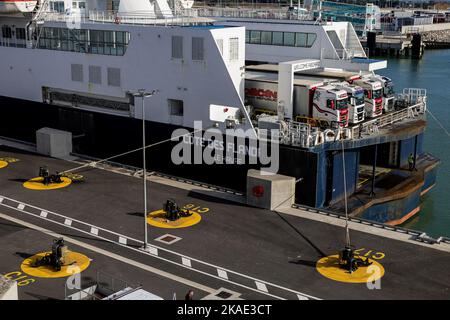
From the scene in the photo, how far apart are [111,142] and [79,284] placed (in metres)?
19.7

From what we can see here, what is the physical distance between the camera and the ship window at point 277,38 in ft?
140

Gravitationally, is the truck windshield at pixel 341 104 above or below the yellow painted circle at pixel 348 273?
above

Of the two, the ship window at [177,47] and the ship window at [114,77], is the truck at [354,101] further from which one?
the ship window at [114,77]

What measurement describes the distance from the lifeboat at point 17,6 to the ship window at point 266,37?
54.0 feet

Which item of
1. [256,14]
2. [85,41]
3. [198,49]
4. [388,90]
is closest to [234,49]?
[198,49]

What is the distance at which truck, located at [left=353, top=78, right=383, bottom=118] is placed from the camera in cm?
3584

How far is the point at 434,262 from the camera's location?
23.1 metres

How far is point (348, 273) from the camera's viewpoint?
72.8 feet

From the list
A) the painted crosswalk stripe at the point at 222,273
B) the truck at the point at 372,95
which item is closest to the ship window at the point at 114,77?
the truck at the point at 372,95

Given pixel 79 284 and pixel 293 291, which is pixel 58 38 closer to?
pixel 79 284

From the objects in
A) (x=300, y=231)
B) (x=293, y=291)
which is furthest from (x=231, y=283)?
(x=300, y=231)

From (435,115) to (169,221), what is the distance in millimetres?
44532

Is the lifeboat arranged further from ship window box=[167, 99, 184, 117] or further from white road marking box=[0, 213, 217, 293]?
white road marking box=[0, 213, 217, 293]

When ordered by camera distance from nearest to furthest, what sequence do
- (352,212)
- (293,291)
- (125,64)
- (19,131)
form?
(293,291), (352,212), (125,64), (19,131)
